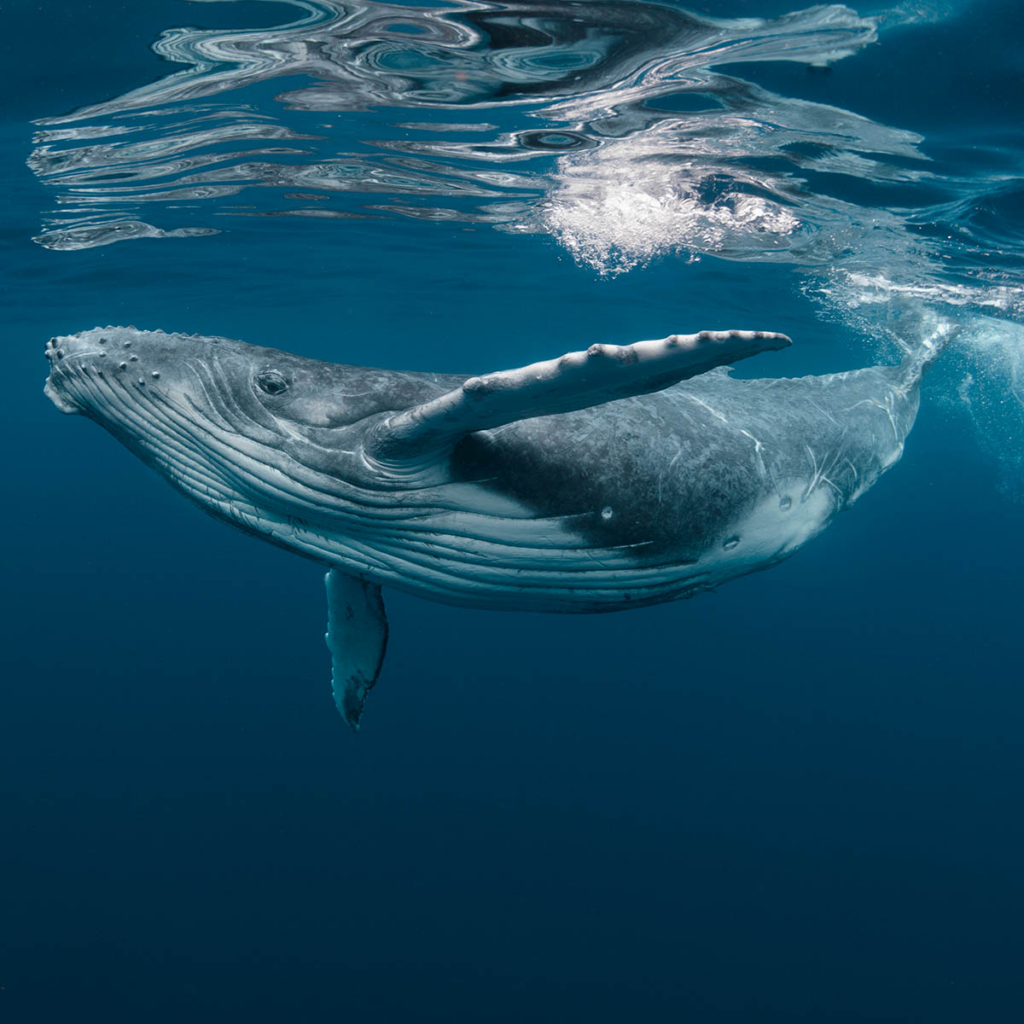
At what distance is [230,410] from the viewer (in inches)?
149

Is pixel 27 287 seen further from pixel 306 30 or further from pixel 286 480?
pixel 286 480

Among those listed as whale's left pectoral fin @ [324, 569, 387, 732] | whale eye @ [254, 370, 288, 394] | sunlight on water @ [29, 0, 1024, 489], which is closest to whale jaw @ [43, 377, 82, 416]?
whale eye @ [254, 370, 288, 394]

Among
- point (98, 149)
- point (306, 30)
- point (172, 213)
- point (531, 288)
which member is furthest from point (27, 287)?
point (306, 30)

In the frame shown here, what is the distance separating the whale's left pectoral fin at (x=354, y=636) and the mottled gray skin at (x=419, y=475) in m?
0.99

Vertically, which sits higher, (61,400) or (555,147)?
(555,147)

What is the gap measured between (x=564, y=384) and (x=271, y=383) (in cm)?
186

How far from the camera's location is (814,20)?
6723mm

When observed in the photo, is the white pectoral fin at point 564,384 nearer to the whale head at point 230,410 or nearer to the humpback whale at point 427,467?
the humpback whale at point 427,467

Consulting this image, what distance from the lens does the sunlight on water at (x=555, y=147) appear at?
285 inches

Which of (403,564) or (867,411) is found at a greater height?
(403,564)

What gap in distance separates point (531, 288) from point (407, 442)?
2233cm

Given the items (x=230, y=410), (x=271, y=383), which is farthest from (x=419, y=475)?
(x=230, y=410)

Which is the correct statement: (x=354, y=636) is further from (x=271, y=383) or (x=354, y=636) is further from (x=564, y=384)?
(x=564, y=384)

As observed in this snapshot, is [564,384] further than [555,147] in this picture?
No
